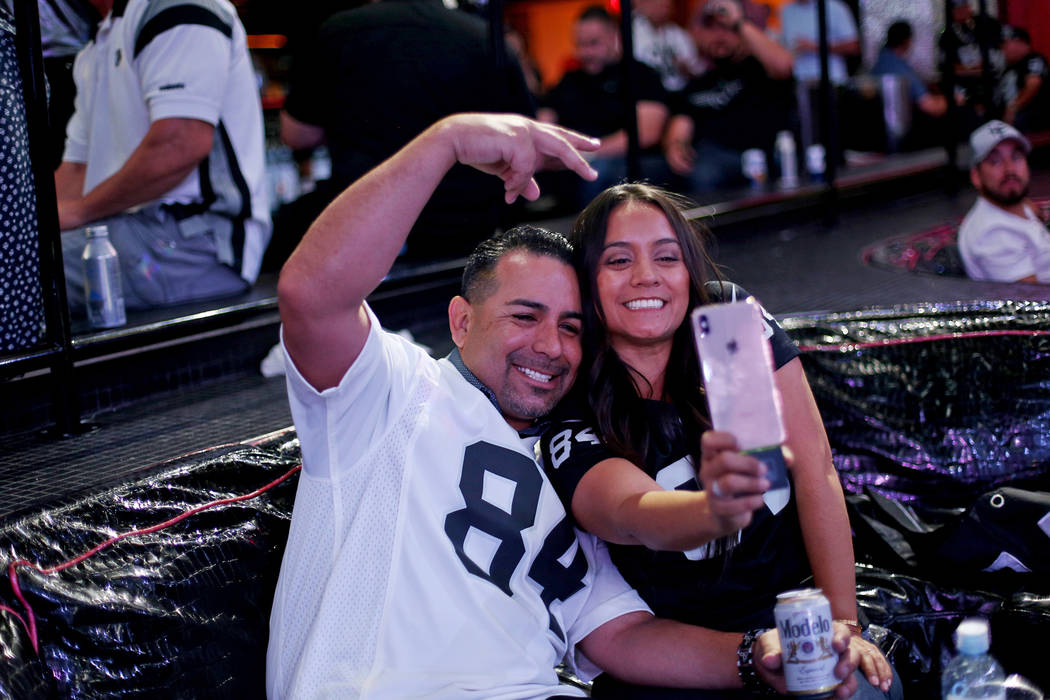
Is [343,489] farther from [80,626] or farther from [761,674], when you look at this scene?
[761,674]

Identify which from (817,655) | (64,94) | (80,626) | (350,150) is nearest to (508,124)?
(817,655)

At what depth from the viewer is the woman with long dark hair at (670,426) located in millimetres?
1846

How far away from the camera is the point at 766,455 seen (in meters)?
1.25

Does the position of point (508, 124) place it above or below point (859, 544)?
above

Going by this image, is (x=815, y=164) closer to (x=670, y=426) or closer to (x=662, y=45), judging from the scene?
(x=662, y=45)

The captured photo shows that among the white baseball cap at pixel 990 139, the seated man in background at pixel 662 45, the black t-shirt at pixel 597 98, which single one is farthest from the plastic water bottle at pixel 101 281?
the seated man in background at pixel 662 45

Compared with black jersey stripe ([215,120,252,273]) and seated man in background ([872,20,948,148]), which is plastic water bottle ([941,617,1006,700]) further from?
seated man in background ([872,20,948,148])

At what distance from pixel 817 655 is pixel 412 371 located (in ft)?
2.46

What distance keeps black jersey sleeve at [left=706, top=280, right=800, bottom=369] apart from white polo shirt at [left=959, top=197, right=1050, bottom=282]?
2.03 metres

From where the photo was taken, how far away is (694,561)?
6.20 ft

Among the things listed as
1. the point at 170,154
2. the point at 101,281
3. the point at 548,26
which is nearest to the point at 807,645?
the point at 101,281

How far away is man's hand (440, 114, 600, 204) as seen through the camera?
1530 mm

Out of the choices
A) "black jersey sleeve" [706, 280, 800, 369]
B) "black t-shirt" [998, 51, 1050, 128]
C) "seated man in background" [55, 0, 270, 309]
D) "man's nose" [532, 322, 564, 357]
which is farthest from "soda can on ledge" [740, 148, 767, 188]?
"man's nose" [532, 322, 564, 357]

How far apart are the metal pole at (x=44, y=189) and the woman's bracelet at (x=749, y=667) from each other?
147 cm
